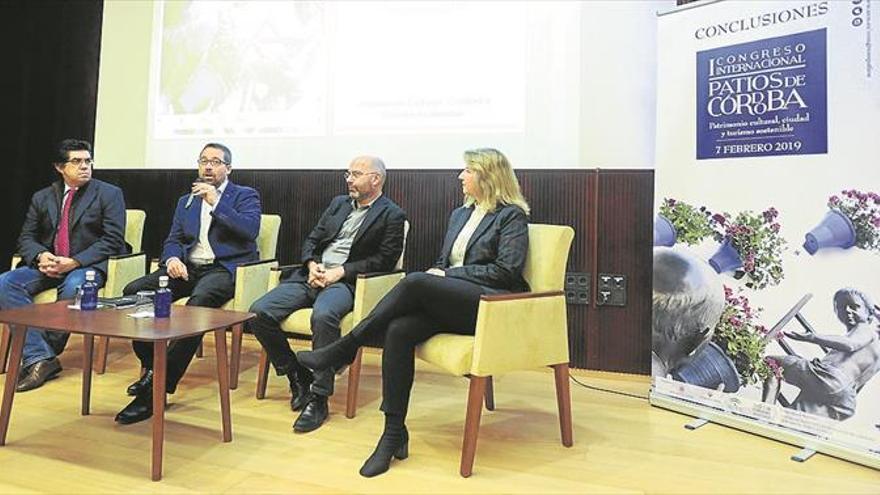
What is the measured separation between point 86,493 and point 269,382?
1.25 meters

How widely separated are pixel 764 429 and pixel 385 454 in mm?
1462

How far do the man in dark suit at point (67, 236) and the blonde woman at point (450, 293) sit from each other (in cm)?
157

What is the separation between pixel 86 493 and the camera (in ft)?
5.86

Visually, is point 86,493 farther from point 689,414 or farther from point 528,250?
point 689,414

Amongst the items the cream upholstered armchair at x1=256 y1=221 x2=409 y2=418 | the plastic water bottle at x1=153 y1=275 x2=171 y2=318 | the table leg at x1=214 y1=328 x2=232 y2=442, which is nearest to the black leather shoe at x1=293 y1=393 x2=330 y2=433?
the cream upholstered armchair at x1=256 y1=221 x2=409 y2=418

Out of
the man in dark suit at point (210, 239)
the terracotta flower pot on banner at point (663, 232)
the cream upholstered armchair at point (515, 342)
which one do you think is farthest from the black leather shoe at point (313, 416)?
the terracotta flower pot on banner at point (663, 232)

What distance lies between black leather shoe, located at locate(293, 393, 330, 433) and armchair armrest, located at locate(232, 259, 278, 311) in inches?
26.3

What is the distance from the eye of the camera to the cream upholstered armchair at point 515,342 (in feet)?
6.58

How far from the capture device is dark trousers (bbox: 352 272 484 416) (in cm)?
210

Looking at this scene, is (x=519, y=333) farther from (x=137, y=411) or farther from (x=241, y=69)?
(x=241, y=69)

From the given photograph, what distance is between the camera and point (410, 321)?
2146 millimetres

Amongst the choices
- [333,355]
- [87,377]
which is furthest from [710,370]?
[87,377]

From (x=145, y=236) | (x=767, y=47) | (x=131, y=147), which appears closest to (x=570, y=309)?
(x=767, y=47)

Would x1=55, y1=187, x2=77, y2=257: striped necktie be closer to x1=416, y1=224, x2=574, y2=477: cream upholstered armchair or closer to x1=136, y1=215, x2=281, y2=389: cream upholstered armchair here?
x1=136, y1=215, x2=281, y2=389: cream upholstered armchair
